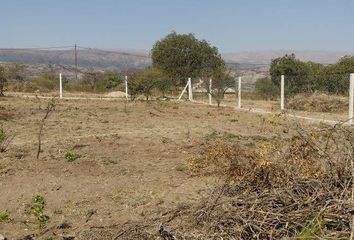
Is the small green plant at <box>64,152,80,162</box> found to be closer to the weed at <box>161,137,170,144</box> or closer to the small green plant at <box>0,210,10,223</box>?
the weed at <box>161,137,170,144</box>

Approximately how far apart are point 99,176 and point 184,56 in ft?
94.6

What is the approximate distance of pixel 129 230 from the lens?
4.63 metres

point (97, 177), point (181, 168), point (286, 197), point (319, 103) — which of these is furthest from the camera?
point (319, 103)

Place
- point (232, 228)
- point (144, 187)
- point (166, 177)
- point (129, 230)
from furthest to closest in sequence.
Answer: point (166, 177) → point (144, 187) → point (129, 230) → point (232, 228)

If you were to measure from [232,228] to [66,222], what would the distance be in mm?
2108

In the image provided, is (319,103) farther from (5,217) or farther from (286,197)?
(286,197)

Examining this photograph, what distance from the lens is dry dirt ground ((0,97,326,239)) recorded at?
5.76 metres

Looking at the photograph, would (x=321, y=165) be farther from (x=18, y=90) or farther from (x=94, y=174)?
(x=18, y=90)

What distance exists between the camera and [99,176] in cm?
753

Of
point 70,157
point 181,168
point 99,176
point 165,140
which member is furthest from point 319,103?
point 99,176

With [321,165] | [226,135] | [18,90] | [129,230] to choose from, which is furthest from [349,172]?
[18,90]

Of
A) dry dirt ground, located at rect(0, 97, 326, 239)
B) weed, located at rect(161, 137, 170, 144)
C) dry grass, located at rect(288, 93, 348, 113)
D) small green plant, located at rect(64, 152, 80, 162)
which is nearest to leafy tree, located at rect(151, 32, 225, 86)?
dry grass, located at rect(288, 93, 348, 113)

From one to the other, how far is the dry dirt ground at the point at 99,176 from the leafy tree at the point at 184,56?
22827mm

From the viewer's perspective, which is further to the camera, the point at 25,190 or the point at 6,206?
the point at 25,190
